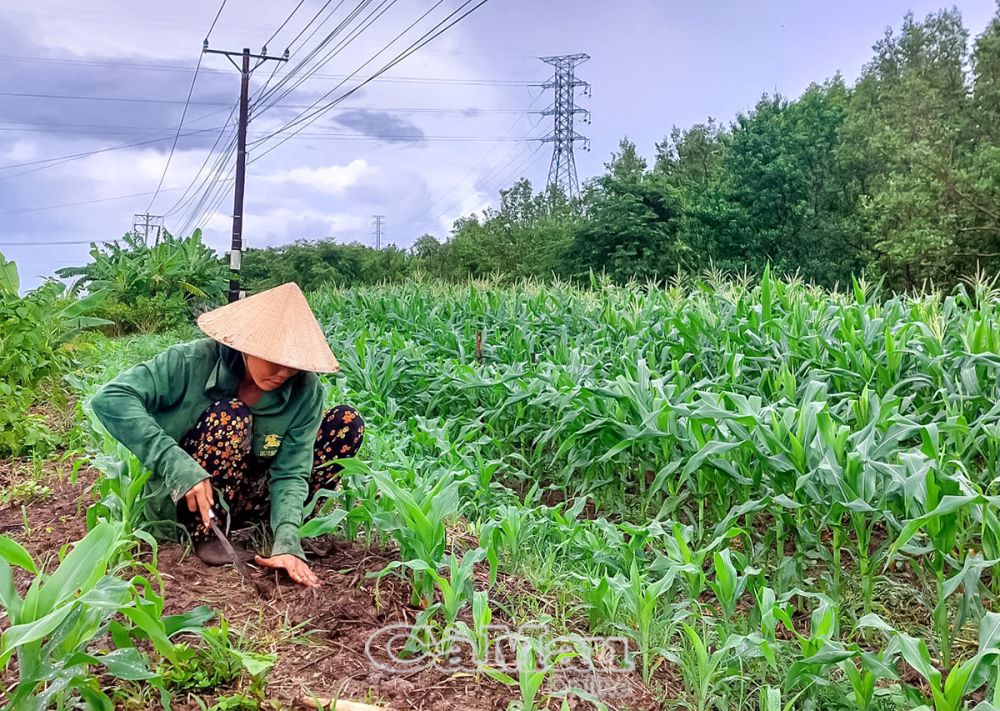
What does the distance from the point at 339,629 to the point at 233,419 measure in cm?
73

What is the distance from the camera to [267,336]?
221cm

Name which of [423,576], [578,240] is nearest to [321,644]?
[423,576]

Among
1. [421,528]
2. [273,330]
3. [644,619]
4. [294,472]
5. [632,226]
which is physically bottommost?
[644,619]

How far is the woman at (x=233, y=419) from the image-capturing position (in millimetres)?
2150

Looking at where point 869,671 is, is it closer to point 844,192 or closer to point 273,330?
point 273,330

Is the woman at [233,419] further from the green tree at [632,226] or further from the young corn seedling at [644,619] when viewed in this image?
the green tree at [632,226]

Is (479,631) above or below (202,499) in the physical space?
below

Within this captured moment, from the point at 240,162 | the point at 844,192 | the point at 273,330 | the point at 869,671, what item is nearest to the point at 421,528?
the point at 273,330

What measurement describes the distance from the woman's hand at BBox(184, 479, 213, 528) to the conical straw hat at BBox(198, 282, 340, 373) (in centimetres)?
40

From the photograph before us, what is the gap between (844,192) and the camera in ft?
82.4

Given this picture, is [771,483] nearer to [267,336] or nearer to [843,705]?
[843,705]

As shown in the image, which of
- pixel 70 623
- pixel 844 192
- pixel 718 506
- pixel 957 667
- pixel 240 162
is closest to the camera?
pixel 70 623

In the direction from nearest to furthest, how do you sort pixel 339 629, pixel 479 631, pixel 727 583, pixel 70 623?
pixel 70 623 → pixel 479 631 → pixel 339 629 → pixel 727 583

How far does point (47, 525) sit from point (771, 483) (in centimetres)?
278
